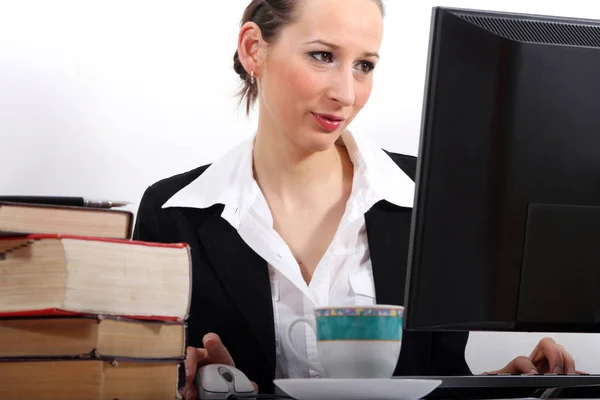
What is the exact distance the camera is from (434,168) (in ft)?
2.86

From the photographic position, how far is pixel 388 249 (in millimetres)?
1600

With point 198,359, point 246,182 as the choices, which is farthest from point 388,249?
point 198,359

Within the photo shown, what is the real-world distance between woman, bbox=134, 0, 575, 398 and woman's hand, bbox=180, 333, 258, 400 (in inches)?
13.0

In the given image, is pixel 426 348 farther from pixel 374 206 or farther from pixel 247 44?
pixel 247 44

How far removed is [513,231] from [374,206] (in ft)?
2.48

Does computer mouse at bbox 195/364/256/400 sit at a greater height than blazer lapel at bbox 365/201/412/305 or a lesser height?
lesser

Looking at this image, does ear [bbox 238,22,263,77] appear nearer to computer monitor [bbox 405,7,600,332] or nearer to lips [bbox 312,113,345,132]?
lips [bbox 312,113,345,132]

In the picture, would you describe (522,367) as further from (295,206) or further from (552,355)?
(295,206)

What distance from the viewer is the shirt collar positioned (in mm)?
1646

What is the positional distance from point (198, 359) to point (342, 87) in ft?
2.32

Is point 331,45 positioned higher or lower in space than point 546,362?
higher

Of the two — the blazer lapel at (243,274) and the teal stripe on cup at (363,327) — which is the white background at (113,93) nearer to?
the blazer lapel at (243,274)

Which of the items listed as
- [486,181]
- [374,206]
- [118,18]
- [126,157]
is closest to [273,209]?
[374,206]

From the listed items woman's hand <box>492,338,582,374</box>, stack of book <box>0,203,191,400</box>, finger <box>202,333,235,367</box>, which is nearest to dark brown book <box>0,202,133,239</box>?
stack of book <box>0,203,191,400</box>
